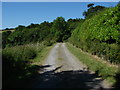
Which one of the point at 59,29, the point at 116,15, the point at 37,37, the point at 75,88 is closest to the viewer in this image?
the point at 75,88

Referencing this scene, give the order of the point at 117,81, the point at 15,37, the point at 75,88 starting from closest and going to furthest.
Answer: the point at 75,88, the point at 117,81, the point at 15,37

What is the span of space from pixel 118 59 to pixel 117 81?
2.70m

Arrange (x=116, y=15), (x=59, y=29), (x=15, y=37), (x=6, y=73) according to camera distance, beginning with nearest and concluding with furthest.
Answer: (x=6, y=73), (x=116, y=15), (x=59, y=29), (x=15, y=37)

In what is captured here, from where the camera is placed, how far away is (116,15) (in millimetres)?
10500

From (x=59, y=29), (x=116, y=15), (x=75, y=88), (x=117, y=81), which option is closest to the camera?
(x=75, y=88)

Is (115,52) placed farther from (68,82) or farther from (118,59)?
(68,82)

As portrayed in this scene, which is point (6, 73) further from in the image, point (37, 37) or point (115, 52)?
point (37, 37)

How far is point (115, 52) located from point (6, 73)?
22.0 ft

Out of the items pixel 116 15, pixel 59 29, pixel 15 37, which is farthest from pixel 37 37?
pixel 116 15

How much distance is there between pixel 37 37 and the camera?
91.0m

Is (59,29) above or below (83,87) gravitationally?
above

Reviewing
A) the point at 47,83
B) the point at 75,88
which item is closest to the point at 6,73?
the point at 47,83

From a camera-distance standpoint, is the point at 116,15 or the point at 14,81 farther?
the point at 116,15

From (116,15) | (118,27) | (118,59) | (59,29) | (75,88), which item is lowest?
(75,88)
